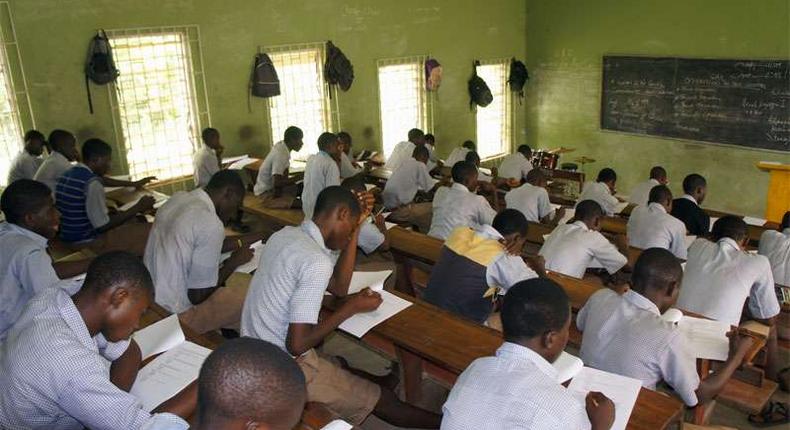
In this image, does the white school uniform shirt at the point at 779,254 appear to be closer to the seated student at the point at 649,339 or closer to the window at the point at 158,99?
the seated student at the point at 649,339

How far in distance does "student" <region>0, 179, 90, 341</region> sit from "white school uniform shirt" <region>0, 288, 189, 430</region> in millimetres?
833

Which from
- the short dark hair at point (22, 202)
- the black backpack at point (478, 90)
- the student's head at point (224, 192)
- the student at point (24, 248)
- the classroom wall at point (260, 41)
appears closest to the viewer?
the student at point (24, 248)

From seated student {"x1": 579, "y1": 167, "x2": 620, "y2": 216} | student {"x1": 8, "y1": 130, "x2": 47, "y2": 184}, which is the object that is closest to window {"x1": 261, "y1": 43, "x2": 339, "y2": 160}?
student {"x1": 8, "y1": 130, "x2": 47, "y2": 184}

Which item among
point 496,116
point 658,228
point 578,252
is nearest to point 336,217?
point 578,252

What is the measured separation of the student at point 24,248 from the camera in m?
2.96

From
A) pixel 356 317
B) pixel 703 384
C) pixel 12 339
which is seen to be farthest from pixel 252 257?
pixel 703 384

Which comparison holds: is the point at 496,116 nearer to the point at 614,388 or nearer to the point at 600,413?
the point at 614,388

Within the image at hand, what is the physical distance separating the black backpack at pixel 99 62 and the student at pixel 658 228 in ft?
17.1

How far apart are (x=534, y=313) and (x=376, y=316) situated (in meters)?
1.05

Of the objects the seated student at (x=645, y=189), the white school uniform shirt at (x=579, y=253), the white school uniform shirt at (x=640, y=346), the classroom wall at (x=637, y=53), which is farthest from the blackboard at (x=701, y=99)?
the white school uniform shirt at (x=640, y=346)

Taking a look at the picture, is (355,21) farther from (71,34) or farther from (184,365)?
A: (184,365)

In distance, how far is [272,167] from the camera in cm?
686

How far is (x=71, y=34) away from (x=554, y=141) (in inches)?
283

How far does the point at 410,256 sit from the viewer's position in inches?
173
